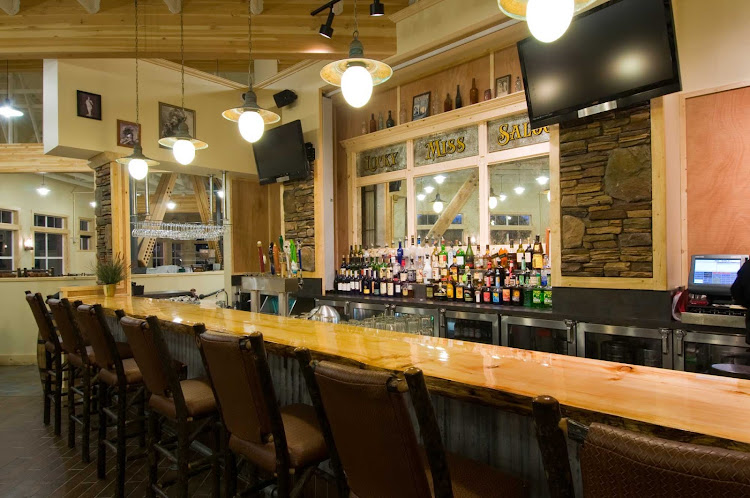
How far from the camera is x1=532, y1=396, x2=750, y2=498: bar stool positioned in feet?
2.23

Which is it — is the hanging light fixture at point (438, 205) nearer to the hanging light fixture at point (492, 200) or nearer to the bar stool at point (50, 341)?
the hanging light fixture at point (492, 200)

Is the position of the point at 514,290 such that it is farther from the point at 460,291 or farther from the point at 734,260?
the point at 734,260

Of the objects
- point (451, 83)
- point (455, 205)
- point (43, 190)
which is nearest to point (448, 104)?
point (451, 83)

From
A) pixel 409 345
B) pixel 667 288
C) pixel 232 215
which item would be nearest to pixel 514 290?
pixel 667 288

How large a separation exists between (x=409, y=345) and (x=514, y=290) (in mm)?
2548

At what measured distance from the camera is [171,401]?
230 cm

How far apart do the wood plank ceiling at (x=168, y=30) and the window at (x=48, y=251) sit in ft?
27.7

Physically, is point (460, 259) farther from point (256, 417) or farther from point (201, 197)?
point (201, 197)

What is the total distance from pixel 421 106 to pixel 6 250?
35.0 ft

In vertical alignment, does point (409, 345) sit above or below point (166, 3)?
below

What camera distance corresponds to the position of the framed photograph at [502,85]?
475 centimetres

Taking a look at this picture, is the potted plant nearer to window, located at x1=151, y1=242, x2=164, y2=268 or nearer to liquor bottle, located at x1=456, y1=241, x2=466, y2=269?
liquor bottle, located at x1=456, y1=241, x2=466, y2=269

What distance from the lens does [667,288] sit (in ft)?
10.9

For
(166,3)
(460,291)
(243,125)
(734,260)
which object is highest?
(166,3)
